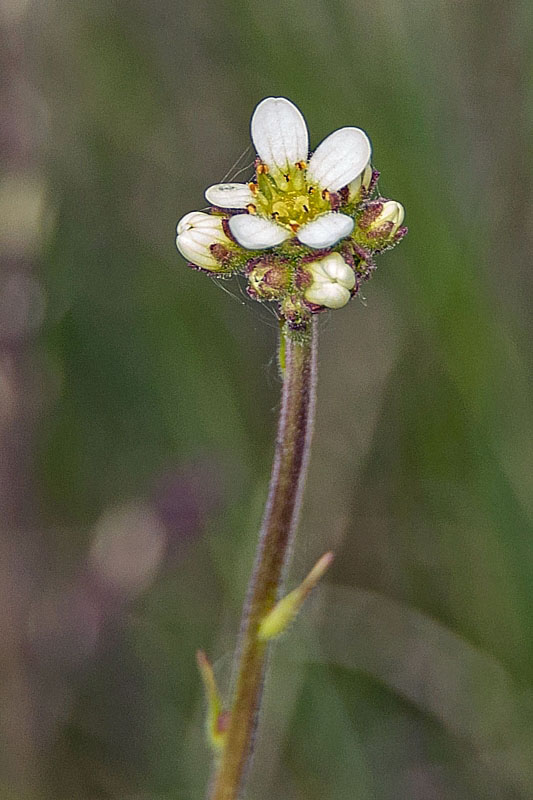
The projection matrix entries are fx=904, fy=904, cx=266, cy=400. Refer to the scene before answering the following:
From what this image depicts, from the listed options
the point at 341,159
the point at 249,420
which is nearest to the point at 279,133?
the point at 341,159

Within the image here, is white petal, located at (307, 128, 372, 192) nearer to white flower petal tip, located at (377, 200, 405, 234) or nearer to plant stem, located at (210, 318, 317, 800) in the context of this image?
white flower petal tip, located at (377, 200, 405, 234)

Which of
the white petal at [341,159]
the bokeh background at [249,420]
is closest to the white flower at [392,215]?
the white petal at [341,159]

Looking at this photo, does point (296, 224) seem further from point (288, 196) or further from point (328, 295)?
point (328, 295)

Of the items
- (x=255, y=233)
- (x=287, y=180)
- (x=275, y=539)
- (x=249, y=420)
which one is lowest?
(x=275, y=539)

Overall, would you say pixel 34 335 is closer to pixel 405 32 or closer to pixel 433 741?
pixel 405 32

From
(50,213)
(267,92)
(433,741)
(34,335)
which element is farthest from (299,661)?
(267,92)

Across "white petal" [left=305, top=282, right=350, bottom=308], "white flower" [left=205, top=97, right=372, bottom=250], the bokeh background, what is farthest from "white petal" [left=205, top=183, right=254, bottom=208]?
the bokeh background
